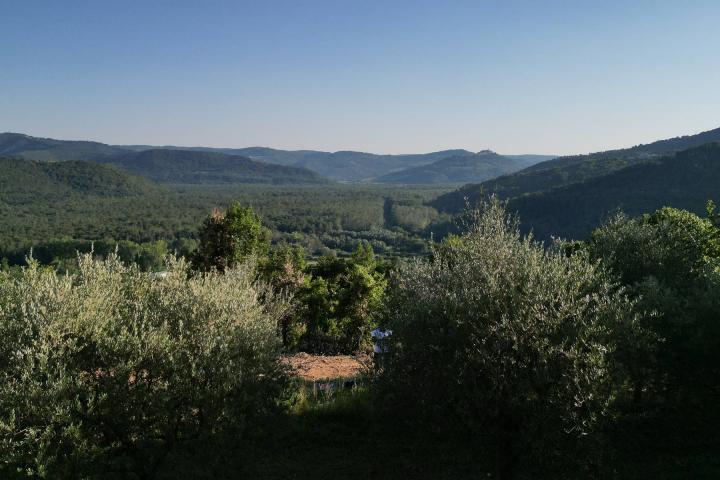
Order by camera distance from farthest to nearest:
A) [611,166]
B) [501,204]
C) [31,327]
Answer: [611,166], [501,204], [31,327]

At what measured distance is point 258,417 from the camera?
1111 centimetres

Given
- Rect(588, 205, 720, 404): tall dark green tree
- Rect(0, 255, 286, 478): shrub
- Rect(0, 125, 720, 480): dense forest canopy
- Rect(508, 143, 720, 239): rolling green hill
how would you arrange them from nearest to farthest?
Rect(0, 255, 286, 478): shrub < Rect(0, 125, 720, 480): dense forest canopy < Rect(588, 205, 720, 404): tall dark green tree < Rect(508, 143, 720, 239): rolling green hill

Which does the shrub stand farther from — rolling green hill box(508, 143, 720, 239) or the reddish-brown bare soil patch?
rolling green hill box(508, 143, 720, 239)

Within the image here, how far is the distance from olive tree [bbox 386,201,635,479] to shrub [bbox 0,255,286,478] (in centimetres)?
362

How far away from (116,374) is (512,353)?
7.72m

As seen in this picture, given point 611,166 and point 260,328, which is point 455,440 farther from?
point 611,166

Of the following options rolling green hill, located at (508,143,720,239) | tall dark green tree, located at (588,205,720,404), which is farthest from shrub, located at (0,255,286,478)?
rolling green hill, located at (508,143,720,239)

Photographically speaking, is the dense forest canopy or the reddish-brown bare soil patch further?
the reddish-brown bare soil patch

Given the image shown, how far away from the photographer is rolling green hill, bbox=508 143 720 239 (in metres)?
104

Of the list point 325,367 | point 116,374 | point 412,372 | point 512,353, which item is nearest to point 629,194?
point 325,367

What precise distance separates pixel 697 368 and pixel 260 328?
10.7 meters

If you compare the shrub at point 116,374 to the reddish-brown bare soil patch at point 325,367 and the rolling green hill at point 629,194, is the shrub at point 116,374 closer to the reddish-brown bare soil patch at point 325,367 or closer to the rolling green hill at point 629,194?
the reddish-brown bare soil patch at point 325,367

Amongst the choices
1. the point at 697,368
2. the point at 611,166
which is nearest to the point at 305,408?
the point at 697,368

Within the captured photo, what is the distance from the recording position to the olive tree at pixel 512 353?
377 inches
